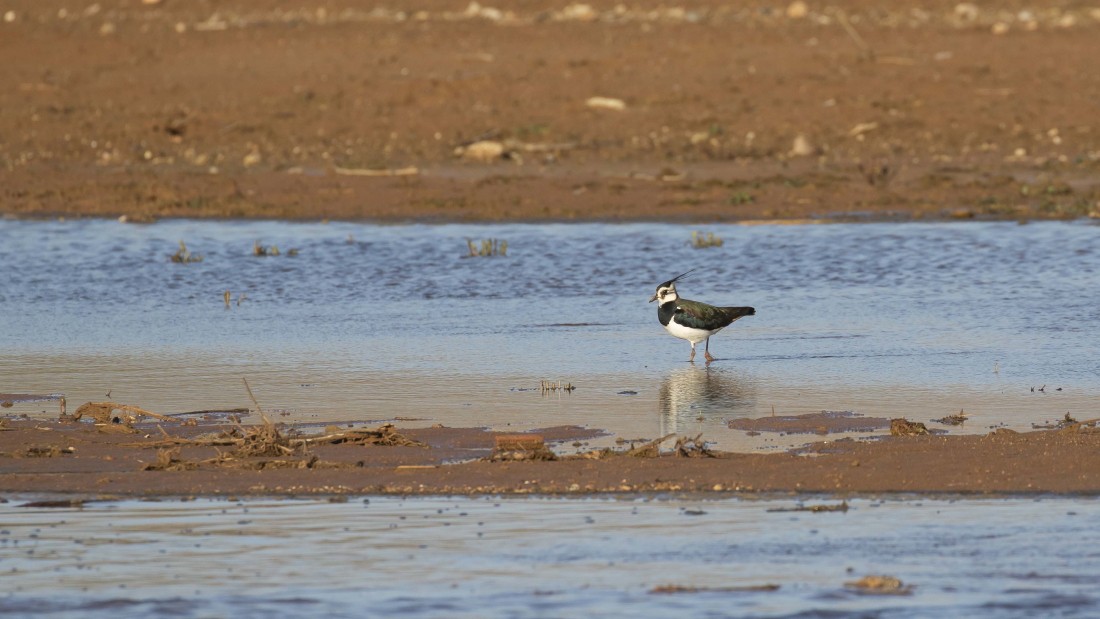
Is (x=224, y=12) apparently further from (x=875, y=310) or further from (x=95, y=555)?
(x=95, y=555)

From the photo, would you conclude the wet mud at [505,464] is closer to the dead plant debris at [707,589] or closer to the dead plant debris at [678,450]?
the dead plant debris at [678,450]

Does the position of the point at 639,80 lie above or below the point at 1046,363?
above

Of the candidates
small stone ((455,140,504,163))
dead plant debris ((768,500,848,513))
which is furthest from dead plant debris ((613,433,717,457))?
small stone ((455,140,504,163))

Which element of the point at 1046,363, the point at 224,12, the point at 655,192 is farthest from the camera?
the point at 224,12

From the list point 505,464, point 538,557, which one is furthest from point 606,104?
point 538,557

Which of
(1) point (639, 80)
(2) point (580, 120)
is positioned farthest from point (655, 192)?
(1) point (639, 80)

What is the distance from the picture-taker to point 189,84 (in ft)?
92.1

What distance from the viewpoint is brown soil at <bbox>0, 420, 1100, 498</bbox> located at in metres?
8.49

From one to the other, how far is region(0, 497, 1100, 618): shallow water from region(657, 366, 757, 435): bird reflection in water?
2.12m

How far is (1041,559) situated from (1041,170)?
16520 millimetres

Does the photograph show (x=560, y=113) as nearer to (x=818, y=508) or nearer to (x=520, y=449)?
(x=520, y=449)

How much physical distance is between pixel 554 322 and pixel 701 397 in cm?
338

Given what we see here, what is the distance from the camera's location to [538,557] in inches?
288

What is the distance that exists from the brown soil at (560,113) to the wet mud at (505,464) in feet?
37.7
